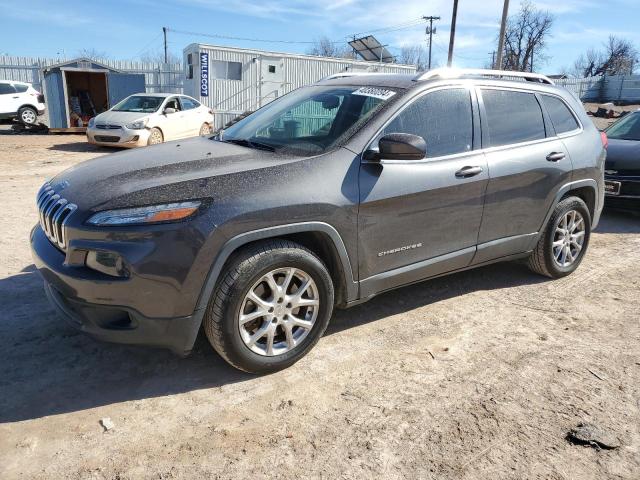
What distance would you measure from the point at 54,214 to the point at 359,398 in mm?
1981

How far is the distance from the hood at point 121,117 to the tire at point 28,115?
7850 millimetres

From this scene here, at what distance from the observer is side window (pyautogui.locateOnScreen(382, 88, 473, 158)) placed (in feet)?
11.8

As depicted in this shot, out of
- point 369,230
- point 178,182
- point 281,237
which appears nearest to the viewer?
point 178,182

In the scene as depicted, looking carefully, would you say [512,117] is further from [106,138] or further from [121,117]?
[106,138]

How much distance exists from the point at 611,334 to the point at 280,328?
7.91 feet

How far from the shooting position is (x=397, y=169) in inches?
135

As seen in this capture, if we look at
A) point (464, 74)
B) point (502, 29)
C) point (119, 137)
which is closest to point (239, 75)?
point (119, 137)

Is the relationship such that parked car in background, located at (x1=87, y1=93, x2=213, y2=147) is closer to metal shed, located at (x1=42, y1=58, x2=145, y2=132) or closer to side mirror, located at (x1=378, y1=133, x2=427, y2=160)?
metal shed, located at (x1=42, y1=58, x2=145, y2=132)

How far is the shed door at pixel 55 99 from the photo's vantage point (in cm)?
1834

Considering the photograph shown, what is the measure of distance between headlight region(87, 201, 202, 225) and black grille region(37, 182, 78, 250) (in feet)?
0.71

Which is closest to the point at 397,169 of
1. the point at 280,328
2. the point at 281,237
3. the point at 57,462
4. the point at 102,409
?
the point at 281,237

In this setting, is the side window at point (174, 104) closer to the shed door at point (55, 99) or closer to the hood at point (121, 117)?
the hood at point (121, 117)

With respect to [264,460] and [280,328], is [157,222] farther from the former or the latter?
[264,460]

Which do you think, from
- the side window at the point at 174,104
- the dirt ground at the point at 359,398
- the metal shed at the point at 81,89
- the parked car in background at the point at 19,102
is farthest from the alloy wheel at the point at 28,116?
the dirt ground at the point at 359,398
